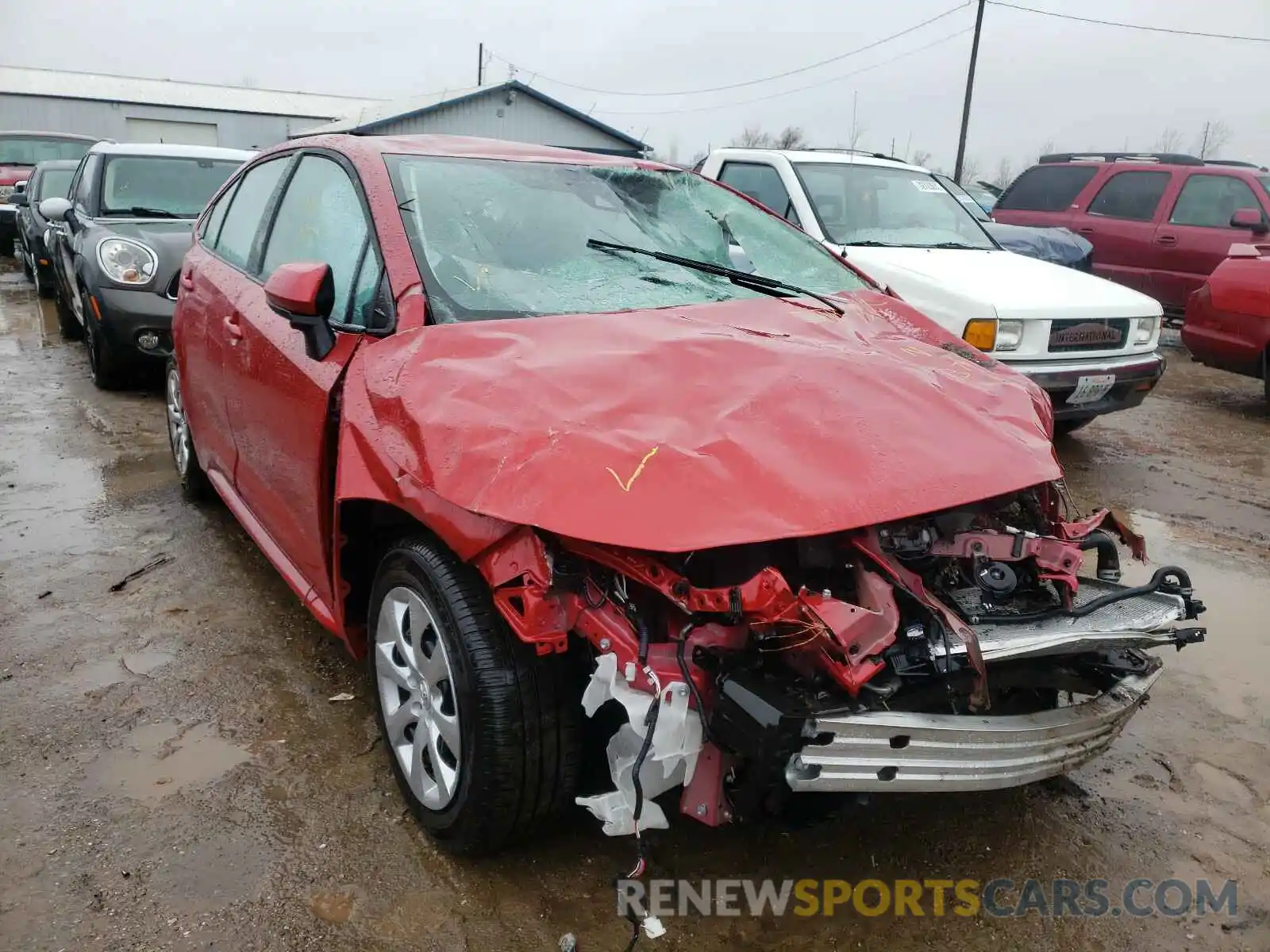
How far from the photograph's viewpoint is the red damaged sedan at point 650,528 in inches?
75.2

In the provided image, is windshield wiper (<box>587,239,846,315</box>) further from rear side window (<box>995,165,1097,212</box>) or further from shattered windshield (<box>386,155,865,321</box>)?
rear side window (<box>995,165,1097,212</box>)

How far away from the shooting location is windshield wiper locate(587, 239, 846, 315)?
3078 mm

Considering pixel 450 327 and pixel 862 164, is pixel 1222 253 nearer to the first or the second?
pixel 862 164

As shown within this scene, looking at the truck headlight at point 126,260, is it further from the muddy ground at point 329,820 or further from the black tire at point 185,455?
the muddy ground at point 329,820

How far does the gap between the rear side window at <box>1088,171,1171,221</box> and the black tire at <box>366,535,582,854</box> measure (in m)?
10.0

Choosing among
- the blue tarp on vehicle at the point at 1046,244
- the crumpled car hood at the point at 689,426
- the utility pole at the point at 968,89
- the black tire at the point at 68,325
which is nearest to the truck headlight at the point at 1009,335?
the crumpled car hood at the point at 689,426

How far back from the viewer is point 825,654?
Answer: 1.88 m

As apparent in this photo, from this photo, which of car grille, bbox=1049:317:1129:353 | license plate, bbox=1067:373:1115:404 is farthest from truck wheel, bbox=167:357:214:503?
license plate, bbox=1067:373:1115:404

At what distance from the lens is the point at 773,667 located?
195 centimetres

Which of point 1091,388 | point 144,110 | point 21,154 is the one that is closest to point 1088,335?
point 1091,388

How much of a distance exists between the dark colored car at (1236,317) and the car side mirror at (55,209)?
29.5ft

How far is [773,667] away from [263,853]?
55.6 inches

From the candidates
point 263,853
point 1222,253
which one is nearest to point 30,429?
point 263,853

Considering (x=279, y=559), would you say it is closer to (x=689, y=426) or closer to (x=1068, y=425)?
(x=689, y=426)
